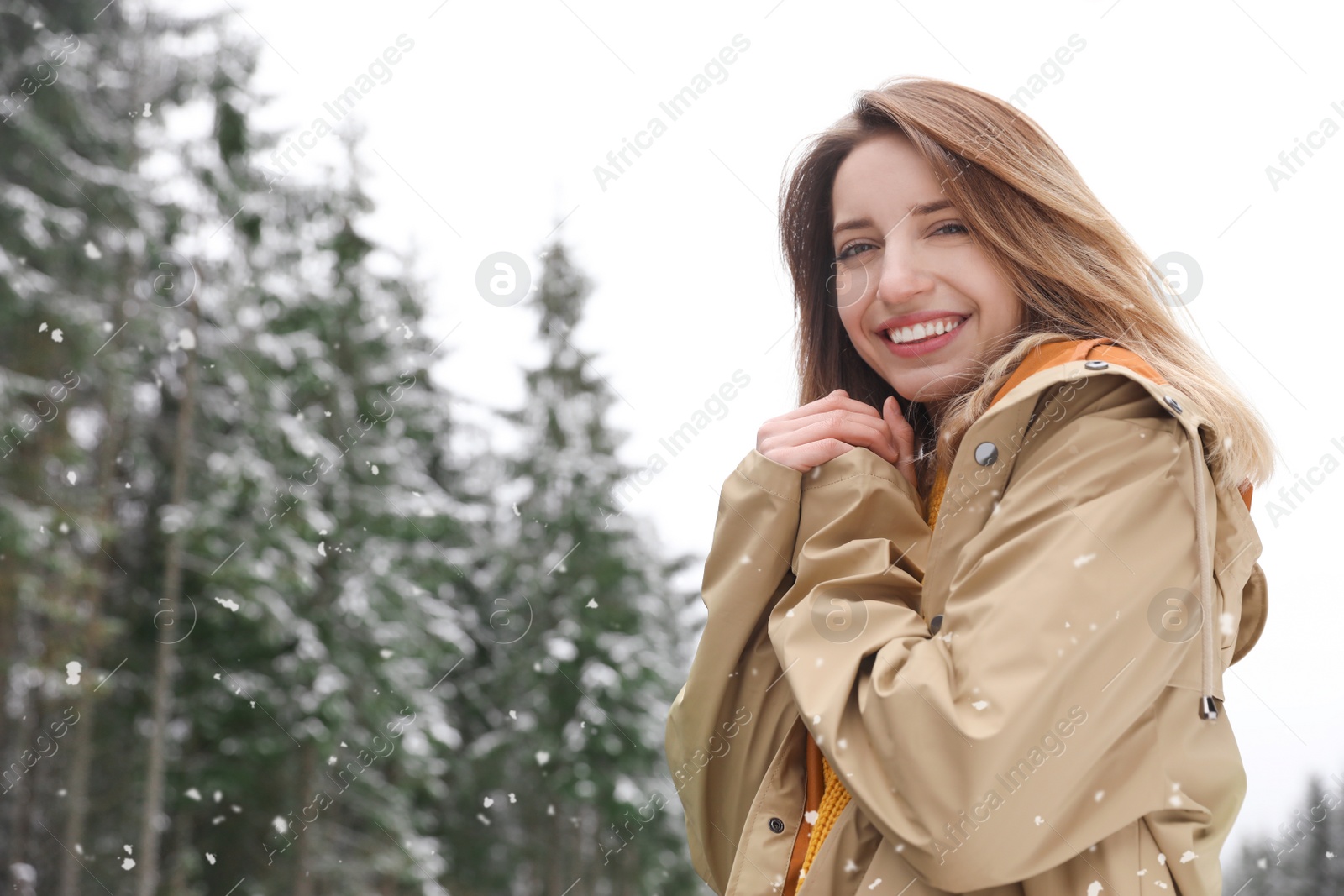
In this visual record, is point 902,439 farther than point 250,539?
No

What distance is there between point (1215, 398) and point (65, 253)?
41.8 ft

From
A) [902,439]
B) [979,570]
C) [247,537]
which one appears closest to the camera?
[979,570]

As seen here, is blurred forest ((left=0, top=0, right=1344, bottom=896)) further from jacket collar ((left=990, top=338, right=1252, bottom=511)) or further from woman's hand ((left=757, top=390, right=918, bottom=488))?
jacket collar ((left=990, top=338, right=1252, bottom=511))

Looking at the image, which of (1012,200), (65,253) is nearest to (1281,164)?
(1012,200)

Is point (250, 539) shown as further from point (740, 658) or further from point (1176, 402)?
point (1176, 402)

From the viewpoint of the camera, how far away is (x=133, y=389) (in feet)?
44.3

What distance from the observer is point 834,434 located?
1.98 metres

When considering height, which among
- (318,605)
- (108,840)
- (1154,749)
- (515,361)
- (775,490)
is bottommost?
(108,840)

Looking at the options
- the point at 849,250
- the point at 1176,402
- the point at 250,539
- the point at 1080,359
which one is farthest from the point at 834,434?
the point at 250,539

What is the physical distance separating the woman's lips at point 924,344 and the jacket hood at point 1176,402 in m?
0.19

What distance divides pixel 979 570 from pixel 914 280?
65 centimetres

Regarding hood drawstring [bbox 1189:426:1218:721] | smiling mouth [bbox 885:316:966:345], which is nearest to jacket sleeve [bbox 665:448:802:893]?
smiling mouth [bbox 885:316:966:345]

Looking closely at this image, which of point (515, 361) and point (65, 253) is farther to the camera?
point (515, 361)

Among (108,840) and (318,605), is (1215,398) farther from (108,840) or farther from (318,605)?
(108,840)
